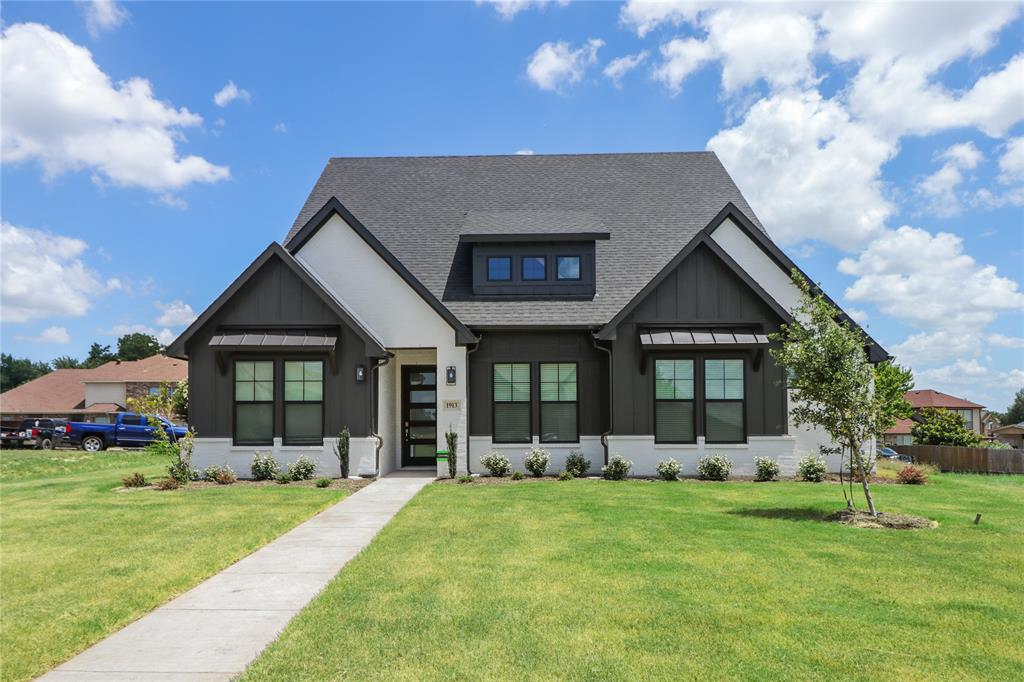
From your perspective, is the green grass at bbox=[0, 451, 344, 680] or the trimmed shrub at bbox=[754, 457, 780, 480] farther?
the trimmed shrub at bbox=[754, 457, 780, 480]

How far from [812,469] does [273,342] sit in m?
12.7

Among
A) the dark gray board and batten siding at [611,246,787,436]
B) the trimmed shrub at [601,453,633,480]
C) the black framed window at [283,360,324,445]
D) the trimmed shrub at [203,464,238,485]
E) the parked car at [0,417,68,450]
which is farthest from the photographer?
the parked car at [0,417,68,450]

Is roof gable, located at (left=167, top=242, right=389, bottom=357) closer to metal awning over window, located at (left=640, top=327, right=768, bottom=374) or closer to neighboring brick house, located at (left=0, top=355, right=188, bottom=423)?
metal awning over window, located at (left=640, top=327, right=768, bottom=374)

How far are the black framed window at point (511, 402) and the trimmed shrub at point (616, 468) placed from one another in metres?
2.21

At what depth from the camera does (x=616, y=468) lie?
53.5ft

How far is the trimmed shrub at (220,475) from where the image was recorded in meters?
15.8

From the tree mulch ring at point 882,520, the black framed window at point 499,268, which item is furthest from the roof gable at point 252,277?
the tree mulch ring at point 882,520

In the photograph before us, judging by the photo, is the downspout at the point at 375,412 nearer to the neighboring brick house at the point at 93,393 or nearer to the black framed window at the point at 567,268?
the black framed window at the point at 567,268

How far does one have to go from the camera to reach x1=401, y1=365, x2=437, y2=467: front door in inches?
746

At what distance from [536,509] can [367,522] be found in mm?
2789

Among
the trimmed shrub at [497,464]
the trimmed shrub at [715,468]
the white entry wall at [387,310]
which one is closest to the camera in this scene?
the trimmed shrub at [715,468]

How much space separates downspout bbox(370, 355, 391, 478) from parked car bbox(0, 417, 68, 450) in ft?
83.1

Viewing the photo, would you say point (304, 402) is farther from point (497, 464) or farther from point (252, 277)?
point (497, 464)

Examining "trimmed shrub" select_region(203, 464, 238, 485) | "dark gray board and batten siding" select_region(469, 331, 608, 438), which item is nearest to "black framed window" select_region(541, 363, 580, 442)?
"dark gray board and batten siding" select_region(469, 331, 608, 438)
